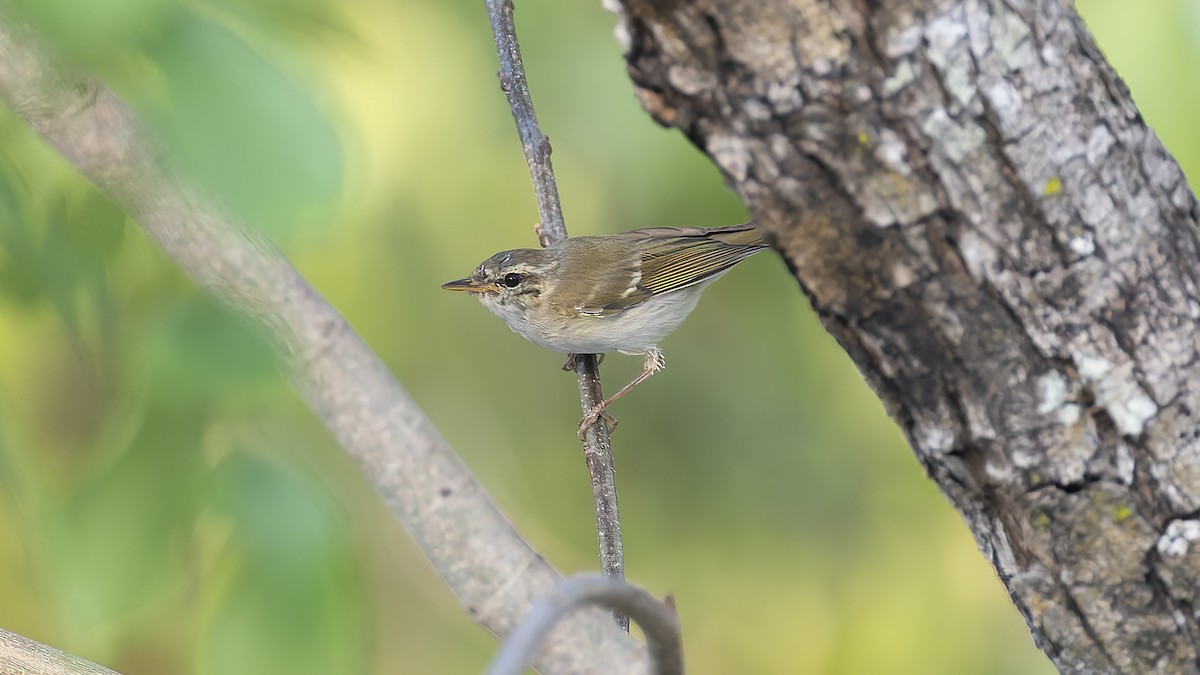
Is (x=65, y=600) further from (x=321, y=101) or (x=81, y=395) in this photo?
(x=321, y=101)

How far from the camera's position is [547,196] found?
326 centimetres

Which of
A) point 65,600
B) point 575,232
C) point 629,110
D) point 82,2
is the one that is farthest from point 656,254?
point 82,2

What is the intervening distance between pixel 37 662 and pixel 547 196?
1.85 metres

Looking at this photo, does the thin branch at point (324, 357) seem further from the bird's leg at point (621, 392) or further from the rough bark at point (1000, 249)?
the bird's leg at point (621, 392)

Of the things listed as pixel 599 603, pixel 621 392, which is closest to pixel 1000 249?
pixel 599 603

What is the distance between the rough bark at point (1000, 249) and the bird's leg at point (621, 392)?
5.96 feet

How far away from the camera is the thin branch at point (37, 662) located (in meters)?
2.08

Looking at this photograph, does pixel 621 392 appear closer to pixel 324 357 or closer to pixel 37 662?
pixel 37 662

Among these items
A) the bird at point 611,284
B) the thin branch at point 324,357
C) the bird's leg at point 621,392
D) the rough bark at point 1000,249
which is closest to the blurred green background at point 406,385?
the thin branch at point 324,357

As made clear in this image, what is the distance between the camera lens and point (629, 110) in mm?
3699

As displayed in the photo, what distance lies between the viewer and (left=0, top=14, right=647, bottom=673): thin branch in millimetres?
980

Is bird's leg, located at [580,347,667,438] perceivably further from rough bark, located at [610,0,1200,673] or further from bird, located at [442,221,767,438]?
rough bark, located at [610,0,1200,673]

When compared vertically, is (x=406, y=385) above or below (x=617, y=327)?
below

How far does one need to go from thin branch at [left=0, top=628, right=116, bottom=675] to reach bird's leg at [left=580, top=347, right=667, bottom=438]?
150cm
